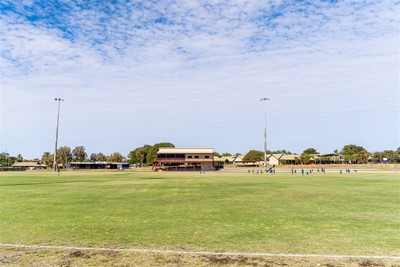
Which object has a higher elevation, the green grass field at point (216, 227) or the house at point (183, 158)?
the house at point (183, 158)

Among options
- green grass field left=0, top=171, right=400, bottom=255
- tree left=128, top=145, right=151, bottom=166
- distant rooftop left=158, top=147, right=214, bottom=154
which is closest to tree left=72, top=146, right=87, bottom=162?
tree left=128, top=145, right=151, bottom=166

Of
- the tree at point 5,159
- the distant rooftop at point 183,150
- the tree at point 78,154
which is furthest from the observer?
the tree at point 78,154

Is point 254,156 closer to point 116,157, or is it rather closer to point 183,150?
point 183,150

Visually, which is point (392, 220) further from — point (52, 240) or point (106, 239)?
point (52, 240)

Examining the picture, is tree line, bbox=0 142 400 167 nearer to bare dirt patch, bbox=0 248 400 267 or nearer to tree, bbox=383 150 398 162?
tree, bbox=383 150 398 162

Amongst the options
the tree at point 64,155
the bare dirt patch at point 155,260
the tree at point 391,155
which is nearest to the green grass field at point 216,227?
the bare dirt patch at point 155,260

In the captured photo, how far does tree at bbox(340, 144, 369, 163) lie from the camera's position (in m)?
132

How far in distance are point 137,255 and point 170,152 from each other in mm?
106696

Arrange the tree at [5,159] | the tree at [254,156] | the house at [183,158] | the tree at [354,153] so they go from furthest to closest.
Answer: the tree at [5,159] → the tree at [254,156] → the tree at [354,153] → the house at [183,158]

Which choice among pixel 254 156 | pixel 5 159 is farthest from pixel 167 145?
pixel 5 159

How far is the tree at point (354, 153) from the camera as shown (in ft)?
433

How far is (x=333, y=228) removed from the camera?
1044 cm

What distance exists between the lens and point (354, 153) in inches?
5438

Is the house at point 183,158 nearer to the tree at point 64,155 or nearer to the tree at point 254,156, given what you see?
the tree at point 254,156
